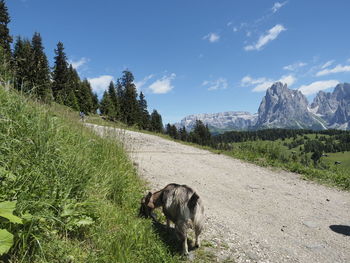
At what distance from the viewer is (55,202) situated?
284cm

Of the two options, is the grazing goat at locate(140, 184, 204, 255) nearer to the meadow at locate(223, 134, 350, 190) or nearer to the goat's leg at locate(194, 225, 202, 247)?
the goat's leg at locate(194, 225, 202, 247)

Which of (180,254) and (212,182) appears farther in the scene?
(212,182)

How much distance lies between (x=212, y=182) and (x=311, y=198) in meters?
3.45

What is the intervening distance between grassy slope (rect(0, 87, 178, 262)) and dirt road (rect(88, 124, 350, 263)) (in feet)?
→ 6.14

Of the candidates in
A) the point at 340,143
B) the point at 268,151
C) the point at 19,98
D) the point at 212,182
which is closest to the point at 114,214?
the point at 19,98

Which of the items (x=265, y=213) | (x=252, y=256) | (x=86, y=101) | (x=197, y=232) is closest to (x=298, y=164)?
(x=265, y=213)

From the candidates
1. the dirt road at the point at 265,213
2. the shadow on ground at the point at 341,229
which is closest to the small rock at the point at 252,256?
the dirt road at the point at 265,213

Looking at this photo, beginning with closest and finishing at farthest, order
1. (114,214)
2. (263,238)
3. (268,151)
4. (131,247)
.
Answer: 1. (131,247)
2. (114,214)
3. (263,238)
4. (268,151)

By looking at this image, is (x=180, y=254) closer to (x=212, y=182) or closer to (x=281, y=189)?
(x=212, y=182)

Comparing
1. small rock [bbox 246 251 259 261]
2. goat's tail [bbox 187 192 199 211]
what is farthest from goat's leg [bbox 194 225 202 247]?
small rock [bbox 246 251 259 261]

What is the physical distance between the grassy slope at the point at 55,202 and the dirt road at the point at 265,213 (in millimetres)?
1870

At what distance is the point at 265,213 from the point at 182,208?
3.55m

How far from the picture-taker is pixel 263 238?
16.4ft

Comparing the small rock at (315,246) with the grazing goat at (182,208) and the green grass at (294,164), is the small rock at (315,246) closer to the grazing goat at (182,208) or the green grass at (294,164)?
the grazing goat at (182,208)
